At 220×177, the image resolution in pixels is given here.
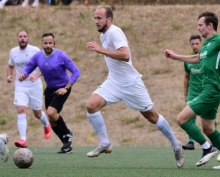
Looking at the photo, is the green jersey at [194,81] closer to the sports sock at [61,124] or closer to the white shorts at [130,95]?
the sports sock at [61,124]

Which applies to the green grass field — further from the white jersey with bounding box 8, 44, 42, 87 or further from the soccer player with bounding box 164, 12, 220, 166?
the white jersey with bounding box 8, 44, 42, 87

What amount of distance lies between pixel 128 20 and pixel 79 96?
182 inches

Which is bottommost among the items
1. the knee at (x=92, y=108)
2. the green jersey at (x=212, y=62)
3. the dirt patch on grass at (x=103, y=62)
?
the dirt patch on grass at (x=103, y=62)

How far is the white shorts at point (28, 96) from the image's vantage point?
15.9 m

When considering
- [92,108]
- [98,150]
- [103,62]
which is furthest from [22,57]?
[103,62]

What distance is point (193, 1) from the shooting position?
28562 mm

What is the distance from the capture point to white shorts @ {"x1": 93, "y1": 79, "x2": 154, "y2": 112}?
36.4ft

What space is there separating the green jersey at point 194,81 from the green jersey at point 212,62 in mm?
4286

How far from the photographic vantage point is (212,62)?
1026cm

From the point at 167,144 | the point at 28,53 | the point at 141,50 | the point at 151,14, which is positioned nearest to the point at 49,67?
the point at 28,53

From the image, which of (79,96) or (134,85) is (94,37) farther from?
(134,85)

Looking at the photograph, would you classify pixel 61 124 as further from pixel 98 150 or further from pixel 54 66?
pixel 98 150

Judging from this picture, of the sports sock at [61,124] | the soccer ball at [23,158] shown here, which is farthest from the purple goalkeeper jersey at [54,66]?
the soccer ball at [23,158]

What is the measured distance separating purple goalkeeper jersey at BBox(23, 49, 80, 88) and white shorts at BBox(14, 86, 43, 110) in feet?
5.07
